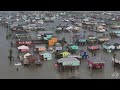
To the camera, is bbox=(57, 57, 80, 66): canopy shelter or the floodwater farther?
bbox=(57, 57, 80, 66): canopy shelter

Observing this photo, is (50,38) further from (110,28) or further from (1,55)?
(110,28)

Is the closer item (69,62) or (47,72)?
(47,72)

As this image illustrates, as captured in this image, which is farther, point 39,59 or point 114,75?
point 39,59

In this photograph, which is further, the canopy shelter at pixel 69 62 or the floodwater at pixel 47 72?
the canopy shelter at pixel 69 62

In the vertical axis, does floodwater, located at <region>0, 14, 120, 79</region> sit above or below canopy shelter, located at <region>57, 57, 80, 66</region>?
below

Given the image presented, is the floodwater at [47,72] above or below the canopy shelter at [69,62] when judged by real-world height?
below
